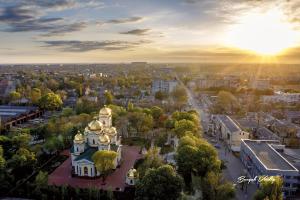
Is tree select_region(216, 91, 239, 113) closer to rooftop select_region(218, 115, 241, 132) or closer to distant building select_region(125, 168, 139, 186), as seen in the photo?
rooftop select_region(218, 115, 241, 132)

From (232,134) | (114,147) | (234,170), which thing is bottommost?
(234,170)

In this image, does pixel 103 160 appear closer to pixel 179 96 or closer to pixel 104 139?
pixel 104 139

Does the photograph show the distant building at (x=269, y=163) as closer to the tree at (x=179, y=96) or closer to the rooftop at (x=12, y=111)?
the tree at (x=179, y=96)

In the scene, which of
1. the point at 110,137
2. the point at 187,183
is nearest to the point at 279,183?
the point at 187,183

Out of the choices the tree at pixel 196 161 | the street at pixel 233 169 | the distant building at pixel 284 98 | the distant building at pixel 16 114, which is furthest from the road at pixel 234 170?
the distant building at pixel 284 98

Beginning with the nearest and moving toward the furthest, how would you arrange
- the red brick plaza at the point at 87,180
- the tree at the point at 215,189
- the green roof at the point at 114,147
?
the tree at the point at 215,189
the red brick plaza at the point at 87,180
the green roof at the point at 114,147

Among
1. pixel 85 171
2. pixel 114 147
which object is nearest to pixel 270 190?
pixel 114 147

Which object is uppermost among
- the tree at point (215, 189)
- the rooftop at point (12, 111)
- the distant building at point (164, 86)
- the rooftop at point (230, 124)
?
the distant building at point (164, 86)
